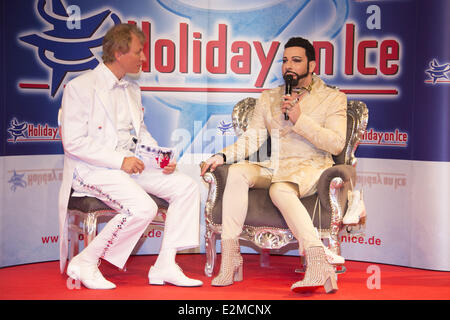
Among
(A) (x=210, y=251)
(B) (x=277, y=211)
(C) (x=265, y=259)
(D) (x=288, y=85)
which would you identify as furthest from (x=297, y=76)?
(C) (x=265, y=259)

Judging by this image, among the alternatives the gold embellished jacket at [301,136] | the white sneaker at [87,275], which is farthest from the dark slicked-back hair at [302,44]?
the white sneaker at [87,275]

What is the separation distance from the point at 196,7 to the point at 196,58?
48 cm

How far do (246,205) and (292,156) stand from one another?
62 centimetres

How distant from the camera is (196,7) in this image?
5277 mm

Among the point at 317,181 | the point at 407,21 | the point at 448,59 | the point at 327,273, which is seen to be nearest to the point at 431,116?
the point at 448,59

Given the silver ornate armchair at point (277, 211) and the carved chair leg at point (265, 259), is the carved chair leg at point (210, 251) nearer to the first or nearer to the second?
the silver ornate armchair at point (277, 211)

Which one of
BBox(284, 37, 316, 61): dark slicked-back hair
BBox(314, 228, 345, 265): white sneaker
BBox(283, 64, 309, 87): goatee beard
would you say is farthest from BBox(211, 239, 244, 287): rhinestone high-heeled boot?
BBox(284, 37, 316, 61): dark slicked-back hair

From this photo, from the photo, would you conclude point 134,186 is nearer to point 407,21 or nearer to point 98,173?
point 98,173

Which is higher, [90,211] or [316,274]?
[90,211]

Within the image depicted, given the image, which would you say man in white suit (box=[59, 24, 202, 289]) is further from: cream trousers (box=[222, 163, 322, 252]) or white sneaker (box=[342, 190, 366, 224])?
white sneaker (box=[342, 190, 366, 224])

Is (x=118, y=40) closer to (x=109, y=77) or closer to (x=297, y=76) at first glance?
(x=109, y=77)

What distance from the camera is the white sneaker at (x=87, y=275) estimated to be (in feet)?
12.2

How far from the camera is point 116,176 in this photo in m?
3.91

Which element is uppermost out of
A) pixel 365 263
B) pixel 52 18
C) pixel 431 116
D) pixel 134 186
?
pixel 52 18
